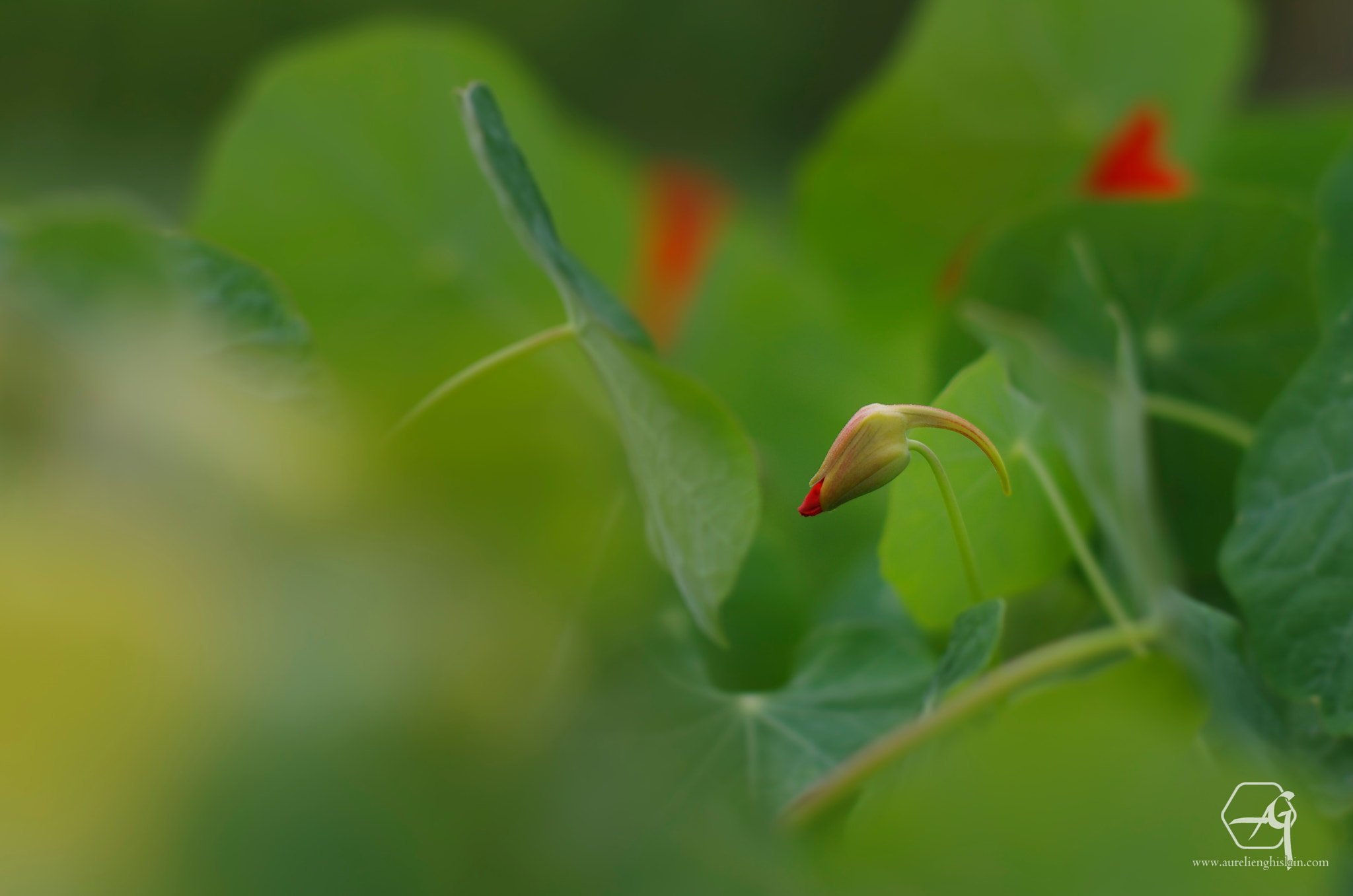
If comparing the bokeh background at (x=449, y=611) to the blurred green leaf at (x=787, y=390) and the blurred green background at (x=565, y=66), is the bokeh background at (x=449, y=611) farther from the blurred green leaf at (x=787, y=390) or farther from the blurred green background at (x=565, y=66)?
the blurred green background at (x=565, y=66)

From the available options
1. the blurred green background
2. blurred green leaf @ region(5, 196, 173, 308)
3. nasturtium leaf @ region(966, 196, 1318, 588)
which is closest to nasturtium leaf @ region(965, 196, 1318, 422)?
nasturtium leaf @ region(966, 196, 1318, 588)

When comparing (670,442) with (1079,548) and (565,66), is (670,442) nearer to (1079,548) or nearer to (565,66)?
(1079,548)

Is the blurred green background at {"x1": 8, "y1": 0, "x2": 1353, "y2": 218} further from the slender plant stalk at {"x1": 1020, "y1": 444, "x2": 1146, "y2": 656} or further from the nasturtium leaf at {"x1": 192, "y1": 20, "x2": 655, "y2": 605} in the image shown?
the slender plant stalk at {"x1": 1020, "y1": 444, "x2": 1146, "y2": 656}

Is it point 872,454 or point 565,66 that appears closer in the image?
point 872,454

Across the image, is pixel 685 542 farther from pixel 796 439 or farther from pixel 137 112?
pixel 137 112

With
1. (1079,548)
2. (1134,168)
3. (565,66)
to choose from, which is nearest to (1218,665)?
(1079,548)

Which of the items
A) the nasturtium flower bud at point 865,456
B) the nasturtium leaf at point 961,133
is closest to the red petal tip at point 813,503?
the nasturtium flower bud at point 865,456
